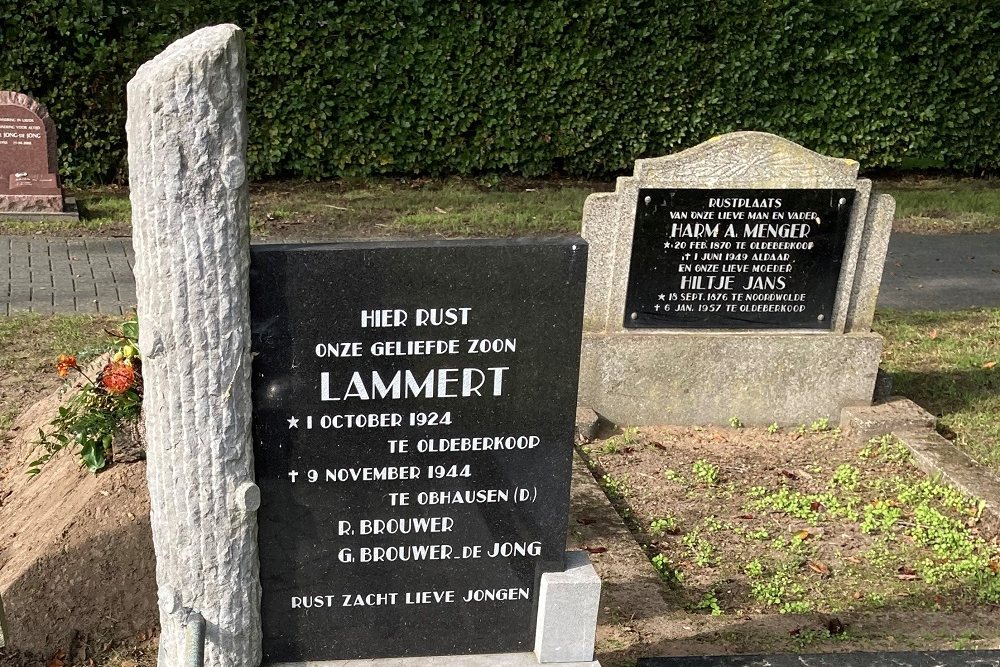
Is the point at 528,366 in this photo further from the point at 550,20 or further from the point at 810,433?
the point at 550,20

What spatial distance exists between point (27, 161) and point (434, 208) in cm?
405

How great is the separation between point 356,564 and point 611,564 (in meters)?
1.77

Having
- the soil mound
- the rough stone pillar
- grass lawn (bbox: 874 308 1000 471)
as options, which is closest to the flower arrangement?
the soil mound

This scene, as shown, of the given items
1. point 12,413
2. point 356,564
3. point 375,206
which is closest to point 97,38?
point 375,206

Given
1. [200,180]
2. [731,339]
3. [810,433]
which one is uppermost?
[200,180]

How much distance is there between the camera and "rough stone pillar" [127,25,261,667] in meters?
2.56

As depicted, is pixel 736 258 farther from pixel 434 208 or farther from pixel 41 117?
pixel 41 117

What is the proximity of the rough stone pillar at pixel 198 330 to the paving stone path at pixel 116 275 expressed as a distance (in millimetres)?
5232

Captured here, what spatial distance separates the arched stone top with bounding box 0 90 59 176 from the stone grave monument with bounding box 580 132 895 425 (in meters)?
6.54

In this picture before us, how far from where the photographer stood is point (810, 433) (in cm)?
634

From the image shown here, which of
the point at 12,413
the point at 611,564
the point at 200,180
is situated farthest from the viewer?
the point at 12,413

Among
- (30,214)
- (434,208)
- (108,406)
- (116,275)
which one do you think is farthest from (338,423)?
(434,208)

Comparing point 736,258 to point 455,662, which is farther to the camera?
point 736,258

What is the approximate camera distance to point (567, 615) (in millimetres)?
3184
